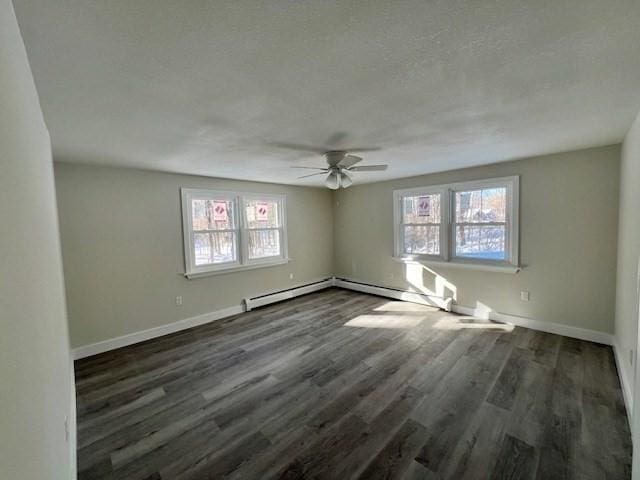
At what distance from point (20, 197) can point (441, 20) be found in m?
1.70

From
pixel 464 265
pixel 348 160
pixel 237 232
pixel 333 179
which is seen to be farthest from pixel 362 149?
pixel 237 232

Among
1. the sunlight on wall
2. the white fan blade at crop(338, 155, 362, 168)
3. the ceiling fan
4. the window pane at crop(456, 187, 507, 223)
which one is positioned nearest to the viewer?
the ceiling fan

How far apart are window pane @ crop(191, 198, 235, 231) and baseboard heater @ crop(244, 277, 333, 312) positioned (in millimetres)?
1353

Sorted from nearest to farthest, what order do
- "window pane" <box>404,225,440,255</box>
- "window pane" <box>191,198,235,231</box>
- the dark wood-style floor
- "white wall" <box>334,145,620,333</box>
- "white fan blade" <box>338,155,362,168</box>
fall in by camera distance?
the dark wood-style floor < "white fan blade" <box>338,155,362,168</box> < "white wall" <box>334,145,620,333</box> < "window pane" <box>191,198,235,231</box> < "window pane" <box>404,225,440,255</box>

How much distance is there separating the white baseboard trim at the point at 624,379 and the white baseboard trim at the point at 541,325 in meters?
0.25

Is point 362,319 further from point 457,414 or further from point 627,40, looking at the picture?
point 627,40

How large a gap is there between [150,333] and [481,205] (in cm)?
506

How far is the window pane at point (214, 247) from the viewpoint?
424 centimetres

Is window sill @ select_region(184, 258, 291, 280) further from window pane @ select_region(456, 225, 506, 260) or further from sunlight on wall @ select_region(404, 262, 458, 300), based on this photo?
window pane @ select_region(456, 225, 506, 260)

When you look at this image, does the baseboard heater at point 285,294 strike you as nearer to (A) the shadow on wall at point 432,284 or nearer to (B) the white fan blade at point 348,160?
(A) the shadow on wall at point 432,284

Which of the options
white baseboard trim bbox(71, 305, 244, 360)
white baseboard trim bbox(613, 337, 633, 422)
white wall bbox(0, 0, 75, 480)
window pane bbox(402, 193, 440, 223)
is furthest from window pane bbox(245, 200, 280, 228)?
white baseboard trim bbox(613, 337, 633, 422)

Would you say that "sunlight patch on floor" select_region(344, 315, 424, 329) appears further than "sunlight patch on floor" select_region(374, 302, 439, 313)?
No

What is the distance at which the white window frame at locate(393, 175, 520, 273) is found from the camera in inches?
146

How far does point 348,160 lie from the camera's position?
302 centimetres
